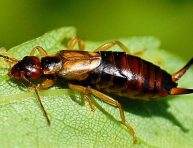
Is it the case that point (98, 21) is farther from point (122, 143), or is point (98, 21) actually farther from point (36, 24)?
point (122, 143)

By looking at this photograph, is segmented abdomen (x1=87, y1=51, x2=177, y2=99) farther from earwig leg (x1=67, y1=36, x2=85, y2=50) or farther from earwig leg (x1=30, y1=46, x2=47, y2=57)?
earwig leg (x1=30, y1=46, x2=47, y2=57)

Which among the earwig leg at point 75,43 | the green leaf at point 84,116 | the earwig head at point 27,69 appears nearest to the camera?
the green leaf at point 84,116

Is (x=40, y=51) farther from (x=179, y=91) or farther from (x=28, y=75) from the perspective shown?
(x=179, y=91)

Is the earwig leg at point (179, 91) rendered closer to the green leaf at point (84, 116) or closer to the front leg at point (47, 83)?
the green leaf at point (84, 116)

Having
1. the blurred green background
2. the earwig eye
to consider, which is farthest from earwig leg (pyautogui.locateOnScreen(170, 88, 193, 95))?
the blurred green background

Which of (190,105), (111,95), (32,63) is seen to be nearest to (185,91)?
(190,105)

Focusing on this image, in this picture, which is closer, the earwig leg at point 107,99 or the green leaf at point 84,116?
the green leaf at point 84,116

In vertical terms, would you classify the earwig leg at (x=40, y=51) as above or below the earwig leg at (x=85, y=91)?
above

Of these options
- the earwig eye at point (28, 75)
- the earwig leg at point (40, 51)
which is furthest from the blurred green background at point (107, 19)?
the earwig eye at point (28, 75)
